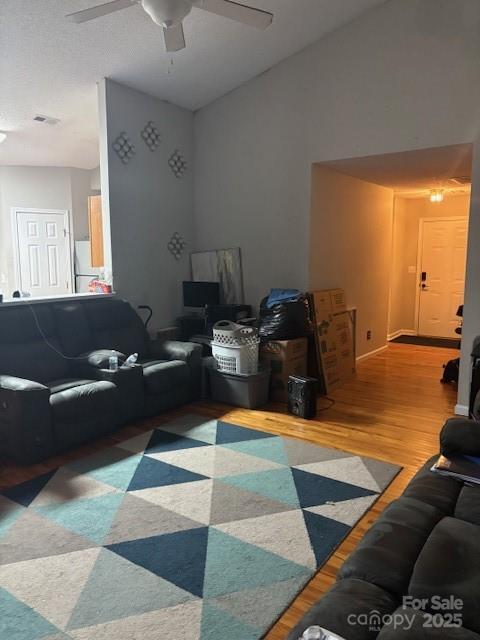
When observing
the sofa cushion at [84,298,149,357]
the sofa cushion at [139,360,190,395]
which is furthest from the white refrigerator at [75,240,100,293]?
the sofa cushion at [139,360,190,395]

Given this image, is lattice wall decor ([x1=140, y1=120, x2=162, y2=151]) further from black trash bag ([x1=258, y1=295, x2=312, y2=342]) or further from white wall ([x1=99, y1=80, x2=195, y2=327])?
black trash bag ([x1=258, y1=295, x2=312, y2=342])

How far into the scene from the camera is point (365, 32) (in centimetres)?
445

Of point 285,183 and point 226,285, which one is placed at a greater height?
point 285,183

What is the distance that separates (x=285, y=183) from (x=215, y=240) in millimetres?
1080

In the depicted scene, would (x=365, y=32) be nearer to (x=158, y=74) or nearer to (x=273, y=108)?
(x=273, y=108)

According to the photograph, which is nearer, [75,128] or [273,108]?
[273,108]

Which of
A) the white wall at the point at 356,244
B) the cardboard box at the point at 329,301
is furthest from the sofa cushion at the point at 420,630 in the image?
the white wall at the point at 356,244

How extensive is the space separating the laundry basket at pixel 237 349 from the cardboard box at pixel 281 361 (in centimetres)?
20

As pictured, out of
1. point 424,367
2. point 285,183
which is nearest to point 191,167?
point 285,183

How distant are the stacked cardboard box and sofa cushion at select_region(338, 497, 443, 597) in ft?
10.6

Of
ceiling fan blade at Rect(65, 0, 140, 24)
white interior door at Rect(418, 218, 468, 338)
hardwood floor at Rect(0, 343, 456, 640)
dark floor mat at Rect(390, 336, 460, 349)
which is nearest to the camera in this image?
hardwood floor at Rect(0, 343, 456, 640)

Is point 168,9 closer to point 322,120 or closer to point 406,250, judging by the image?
point 322,120

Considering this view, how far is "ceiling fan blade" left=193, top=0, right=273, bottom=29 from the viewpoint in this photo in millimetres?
2704

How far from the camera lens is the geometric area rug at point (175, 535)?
1898 millimetres
